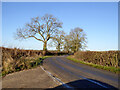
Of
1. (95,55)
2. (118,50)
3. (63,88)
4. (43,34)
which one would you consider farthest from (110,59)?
(43,34)

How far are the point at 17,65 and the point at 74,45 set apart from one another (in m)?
41.5

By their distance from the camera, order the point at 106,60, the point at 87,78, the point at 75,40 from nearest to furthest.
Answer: the point at 87,78, the point at 106,60, the point at 75,40

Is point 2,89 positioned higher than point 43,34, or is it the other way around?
point 43,34

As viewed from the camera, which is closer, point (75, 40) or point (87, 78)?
point (87, 78)

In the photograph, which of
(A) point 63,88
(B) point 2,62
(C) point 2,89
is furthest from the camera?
(B) point 2,62

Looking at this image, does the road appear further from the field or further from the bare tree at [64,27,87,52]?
the bare tree at [64,27,87,52]

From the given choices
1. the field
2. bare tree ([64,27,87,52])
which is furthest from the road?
bare tree ([64,27,87,52])

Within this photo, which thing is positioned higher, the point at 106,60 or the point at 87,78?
the point at 106,60

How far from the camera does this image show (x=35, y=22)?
40125 millimetres

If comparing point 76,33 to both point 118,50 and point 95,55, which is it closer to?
point 95,55

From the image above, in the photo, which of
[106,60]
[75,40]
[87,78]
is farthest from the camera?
[75,40]

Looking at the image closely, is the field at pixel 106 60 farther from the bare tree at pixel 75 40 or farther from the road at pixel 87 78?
the bare tree at pixel 75 40

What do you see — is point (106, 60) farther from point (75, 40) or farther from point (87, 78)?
point (75, 40)

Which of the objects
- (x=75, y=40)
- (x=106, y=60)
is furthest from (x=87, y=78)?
(x=75, y=40)
